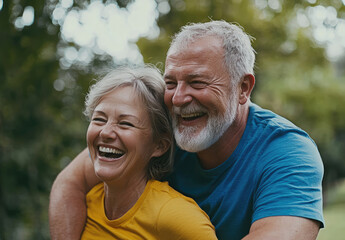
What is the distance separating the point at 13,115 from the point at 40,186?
1.06m

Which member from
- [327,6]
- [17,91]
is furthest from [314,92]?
[17,91]

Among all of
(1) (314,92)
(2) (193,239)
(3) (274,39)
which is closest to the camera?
(2) (193,239)

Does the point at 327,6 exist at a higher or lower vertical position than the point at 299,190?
higher

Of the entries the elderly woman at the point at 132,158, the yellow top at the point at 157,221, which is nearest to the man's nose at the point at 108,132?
the elderly woman at the point at 132,158

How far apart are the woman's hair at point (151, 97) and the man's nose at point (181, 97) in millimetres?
123

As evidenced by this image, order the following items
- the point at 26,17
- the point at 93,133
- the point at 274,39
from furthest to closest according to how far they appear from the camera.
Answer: the point at 274,39 < the point at 26,17 < the point at 93,133

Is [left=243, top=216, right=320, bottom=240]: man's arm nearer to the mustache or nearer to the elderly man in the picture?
the elderly man

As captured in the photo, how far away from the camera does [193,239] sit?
75.7 inches

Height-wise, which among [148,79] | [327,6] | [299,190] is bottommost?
[299,190]

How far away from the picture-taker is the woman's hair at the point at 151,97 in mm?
2318

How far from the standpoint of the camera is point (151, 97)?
7.64ft

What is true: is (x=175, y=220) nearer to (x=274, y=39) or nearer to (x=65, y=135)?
(x=65, y=135)

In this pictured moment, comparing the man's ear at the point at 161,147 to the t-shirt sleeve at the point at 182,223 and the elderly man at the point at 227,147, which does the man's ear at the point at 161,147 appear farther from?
the t-shirt sleeve at the point at 182,223

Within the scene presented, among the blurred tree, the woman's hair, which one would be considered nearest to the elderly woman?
the woman's hair
